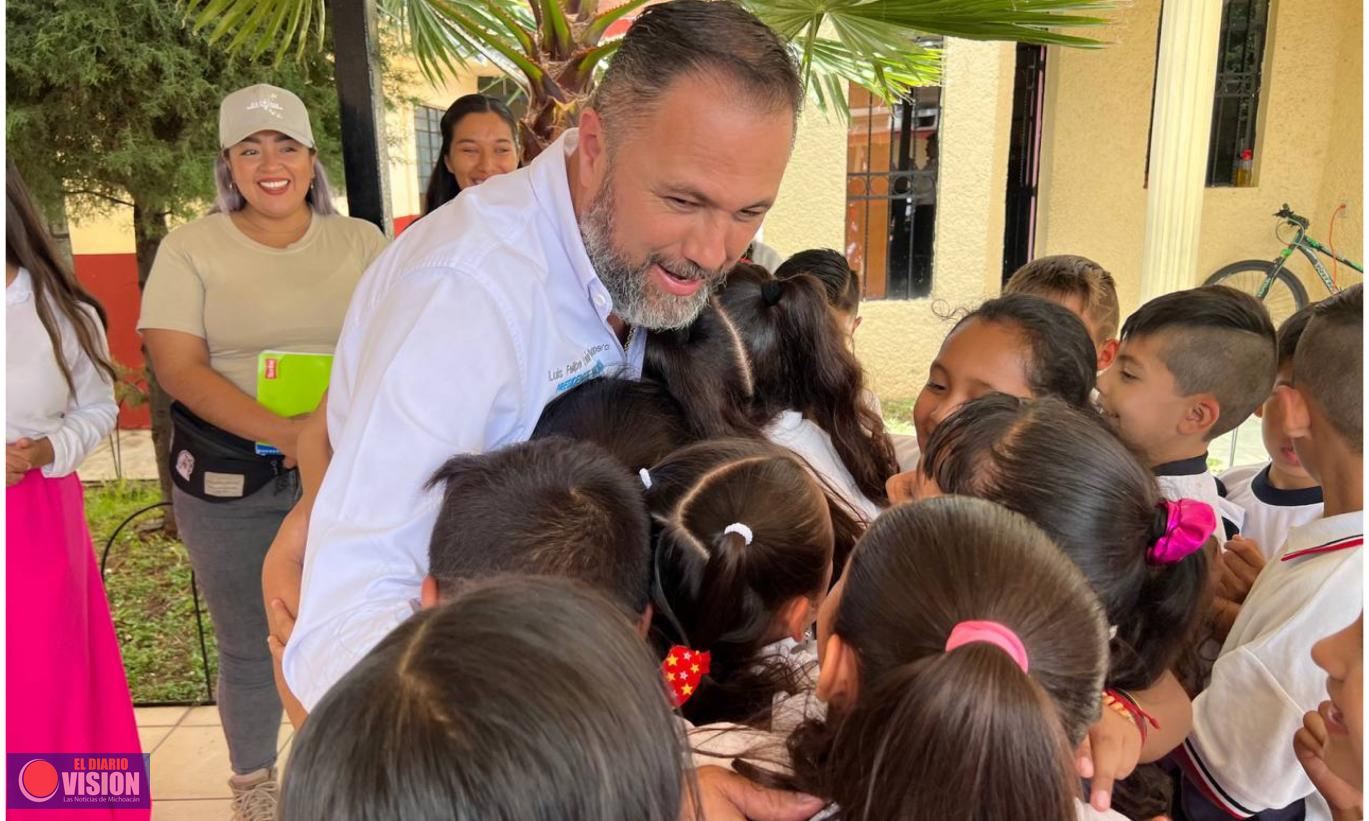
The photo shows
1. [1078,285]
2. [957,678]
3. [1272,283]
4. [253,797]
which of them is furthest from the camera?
[1272,283]

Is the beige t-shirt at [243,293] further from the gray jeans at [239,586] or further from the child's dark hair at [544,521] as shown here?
the child's dark hair at [544,521]

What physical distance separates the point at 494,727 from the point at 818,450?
1.21 m

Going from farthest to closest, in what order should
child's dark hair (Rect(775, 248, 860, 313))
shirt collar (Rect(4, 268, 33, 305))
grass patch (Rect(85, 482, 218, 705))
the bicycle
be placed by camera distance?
the bicycle < grass patch (Rect(85, 482, 218, 705)) < child's dark hair (Rect(775, 248, 860, 313)) < shirt collar (Rect(4, 268, 33, 305))

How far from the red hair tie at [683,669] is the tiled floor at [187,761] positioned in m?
1.73

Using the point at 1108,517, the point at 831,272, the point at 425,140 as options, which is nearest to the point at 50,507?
the point at 831,272

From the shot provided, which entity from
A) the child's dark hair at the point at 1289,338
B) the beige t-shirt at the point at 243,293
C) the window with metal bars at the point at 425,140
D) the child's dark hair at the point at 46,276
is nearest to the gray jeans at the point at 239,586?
the beige t-shirt at the point at 243,293

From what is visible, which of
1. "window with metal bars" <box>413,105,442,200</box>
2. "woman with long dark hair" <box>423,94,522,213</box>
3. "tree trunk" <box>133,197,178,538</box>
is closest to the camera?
"woman with long dark hair" <box>423,94,522,213</box>

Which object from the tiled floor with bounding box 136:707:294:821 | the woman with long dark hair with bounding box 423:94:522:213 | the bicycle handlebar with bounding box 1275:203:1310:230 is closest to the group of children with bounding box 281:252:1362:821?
the woman with long dark hair with bounding box 423:94:522:213

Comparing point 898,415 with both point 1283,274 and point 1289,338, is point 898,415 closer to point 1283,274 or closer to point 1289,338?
point 1283,274

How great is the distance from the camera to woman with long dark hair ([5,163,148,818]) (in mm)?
1931

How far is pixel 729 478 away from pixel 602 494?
0.61 ft

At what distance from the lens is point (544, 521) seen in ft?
3.69

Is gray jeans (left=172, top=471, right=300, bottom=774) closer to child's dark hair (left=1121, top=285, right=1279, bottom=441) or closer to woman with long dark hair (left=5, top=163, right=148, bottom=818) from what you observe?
woman with long dark hair (left=5, top=163, right=148, bottom=818)

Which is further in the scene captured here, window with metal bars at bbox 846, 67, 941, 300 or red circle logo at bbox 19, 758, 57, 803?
window with metal bars at bbox 846, 67, 941, 300
